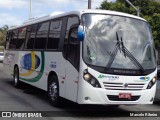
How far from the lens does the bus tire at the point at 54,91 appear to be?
11382mm

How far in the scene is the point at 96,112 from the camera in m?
11.0

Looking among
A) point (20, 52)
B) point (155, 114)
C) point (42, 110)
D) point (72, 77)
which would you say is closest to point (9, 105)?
point (42, 110)

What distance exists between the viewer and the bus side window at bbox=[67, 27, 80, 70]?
10062 millimetres

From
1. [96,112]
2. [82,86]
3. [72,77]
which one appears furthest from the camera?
[96,112]

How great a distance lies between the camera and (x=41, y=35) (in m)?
13.8

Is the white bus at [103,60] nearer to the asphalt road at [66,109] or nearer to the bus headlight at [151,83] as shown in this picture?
the bus headlight at [151,83]

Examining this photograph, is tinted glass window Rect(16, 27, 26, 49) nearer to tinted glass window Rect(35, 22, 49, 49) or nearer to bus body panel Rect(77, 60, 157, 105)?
tinted glass window Rect(35, 22, 49, 49)

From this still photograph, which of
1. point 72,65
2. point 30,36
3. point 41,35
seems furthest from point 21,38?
point 72,65

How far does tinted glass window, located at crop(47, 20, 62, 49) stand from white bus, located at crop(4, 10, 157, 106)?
103 millimetres

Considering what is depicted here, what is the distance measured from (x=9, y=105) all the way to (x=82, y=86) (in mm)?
2847

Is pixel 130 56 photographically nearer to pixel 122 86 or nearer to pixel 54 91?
pixel 122 86

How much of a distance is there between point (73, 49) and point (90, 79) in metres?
1.17

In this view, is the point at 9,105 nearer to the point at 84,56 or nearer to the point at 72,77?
the point at 72,77

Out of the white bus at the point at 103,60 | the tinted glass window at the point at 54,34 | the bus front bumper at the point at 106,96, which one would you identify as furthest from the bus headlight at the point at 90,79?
the tinted glass window at the point at 54,34
